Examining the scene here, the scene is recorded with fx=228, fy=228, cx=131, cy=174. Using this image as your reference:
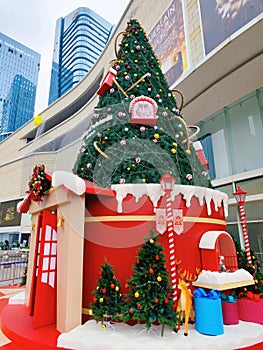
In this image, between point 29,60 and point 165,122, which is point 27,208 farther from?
point 29,60

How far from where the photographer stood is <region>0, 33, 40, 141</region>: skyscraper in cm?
7619

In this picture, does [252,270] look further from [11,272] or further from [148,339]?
[11,272]

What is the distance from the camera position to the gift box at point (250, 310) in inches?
167

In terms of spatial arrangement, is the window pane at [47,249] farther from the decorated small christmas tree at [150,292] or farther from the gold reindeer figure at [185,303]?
the gold reindeer figure at [185,303]

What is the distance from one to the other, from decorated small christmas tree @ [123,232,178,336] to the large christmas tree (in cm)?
154

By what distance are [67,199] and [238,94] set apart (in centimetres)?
1038

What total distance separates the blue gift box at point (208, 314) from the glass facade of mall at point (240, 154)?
7024mm

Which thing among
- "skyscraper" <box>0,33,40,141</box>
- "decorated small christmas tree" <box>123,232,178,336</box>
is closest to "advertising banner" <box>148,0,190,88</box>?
"decorated small christmas tree" <box>123,232,178,336</box>

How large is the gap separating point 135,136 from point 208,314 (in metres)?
3.72

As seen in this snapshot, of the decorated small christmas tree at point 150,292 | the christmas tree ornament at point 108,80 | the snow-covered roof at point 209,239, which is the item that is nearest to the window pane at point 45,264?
the decorated small christmas tree at point 150,292

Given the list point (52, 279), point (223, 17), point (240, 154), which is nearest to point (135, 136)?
point (52, 279)

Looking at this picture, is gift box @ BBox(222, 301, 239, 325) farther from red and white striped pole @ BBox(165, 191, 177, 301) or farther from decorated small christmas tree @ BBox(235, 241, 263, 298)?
red and white striped pole @ BBox(165, 191, 177, 301)

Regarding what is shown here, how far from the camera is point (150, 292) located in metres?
3.68

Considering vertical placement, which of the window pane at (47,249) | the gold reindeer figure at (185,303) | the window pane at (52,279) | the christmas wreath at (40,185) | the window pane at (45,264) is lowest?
the gold reindeer figure at (185,303)
